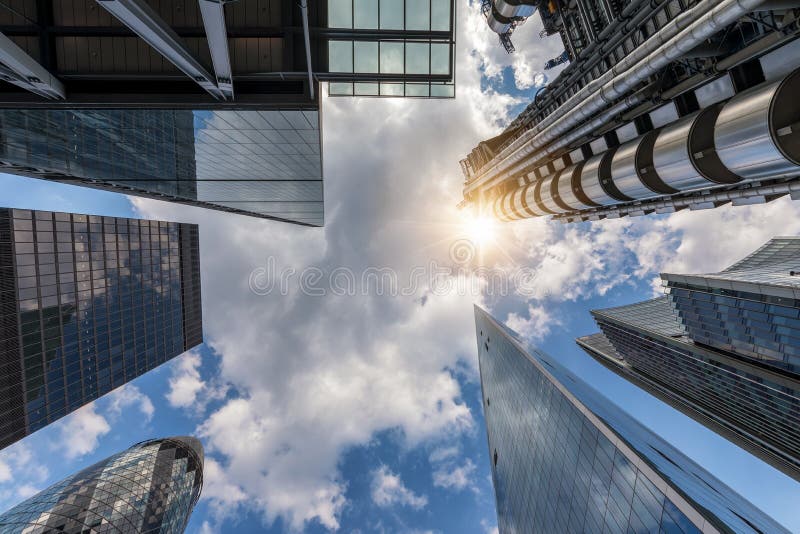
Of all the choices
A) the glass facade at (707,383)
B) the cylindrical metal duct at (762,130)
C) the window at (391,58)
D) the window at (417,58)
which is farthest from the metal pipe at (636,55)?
the glass facade at (707,383)

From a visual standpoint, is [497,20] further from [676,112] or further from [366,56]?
[676,112]

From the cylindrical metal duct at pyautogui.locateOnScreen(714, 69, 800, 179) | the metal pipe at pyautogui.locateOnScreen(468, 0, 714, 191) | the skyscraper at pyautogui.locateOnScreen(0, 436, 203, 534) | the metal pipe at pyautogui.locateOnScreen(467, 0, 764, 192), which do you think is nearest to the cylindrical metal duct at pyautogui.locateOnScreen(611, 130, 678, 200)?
the metal pipe at pyautogui.locateOnScreen(467, 0, 764, 192)

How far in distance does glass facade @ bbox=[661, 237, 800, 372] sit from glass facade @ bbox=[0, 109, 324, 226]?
250 ft

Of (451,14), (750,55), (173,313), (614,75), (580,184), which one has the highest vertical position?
(451,14)

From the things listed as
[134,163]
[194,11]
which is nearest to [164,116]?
[194,11]

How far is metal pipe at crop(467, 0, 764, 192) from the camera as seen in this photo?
10.5 meters

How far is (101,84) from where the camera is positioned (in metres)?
20.3

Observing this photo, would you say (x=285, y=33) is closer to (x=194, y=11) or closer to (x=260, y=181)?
(x=194, y=11)

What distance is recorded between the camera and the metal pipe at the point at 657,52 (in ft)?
34.5

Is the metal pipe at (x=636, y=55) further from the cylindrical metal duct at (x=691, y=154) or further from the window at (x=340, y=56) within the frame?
the window at (x=340, y=56)

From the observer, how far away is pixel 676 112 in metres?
18.6

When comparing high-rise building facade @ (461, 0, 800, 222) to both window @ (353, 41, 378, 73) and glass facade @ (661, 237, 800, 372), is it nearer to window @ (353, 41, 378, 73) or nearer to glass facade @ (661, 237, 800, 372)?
window @ (353, 41, 378, 73)

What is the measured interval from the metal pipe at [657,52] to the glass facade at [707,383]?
71537 millimetres

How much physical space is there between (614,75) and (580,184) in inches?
439
